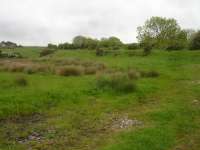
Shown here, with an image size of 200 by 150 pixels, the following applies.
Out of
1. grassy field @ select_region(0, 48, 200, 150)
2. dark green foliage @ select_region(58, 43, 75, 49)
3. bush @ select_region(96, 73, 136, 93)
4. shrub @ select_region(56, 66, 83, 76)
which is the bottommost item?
grassy field @ select_region(0, 48, 200, 150)

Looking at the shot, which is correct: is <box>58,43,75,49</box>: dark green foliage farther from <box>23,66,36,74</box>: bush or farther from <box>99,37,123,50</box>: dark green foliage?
<box>23,66,36,74</box>: bush

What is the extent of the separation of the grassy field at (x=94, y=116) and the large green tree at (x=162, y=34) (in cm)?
4032

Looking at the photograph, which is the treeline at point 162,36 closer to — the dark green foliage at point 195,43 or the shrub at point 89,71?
the dark green foliage at point 195,43

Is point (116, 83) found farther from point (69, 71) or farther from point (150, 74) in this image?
point (150, 74)

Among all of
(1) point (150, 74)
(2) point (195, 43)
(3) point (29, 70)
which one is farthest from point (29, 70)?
(2) point (195, 43)

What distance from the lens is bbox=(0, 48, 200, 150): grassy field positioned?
35.6 feet

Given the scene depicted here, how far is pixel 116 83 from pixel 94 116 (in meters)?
5.79

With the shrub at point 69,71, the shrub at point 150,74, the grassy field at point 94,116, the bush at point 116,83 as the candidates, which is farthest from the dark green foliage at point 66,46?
the bush at point 116,83

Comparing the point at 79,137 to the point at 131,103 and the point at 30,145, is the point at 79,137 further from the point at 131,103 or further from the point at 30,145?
the point at 131,103

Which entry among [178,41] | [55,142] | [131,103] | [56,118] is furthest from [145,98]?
[178,41]

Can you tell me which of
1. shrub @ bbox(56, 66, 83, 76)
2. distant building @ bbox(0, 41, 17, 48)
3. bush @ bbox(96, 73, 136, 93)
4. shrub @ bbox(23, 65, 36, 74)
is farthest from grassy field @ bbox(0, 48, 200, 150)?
distant building @ bbox(0, 41, 17, 48)

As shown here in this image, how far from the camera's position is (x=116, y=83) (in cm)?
1930

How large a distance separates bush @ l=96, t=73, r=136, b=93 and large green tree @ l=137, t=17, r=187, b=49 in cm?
4050

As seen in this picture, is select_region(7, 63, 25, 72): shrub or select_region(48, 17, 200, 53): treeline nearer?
select_region(7, 63, 25, 72): shrub
